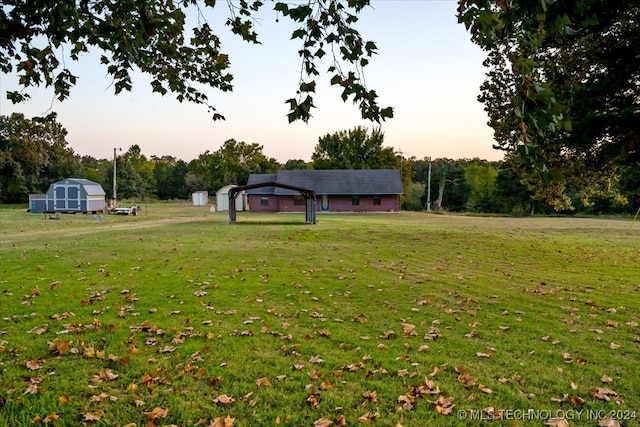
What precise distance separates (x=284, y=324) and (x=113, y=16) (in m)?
4.38

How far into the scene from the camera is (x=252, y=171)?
228 feet

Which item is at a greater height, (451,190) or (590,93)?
(590,93)

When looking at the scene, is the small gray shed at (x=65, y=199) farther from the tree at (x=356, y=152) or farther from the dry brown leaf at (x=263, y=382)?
the dry brown leaf at (x=263, y=382)

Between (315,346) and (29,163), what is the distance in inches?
2573

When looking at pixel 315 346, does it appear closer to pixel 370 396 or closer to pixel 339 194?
pixel 370 396

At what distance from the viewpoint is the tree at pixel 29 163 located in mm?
54344

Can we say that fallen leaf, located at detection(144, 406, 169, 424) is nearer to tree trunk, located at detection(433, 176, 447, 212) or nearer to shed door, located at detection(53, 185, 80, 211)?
shed door, located at detection(53, 185, 80, 211)

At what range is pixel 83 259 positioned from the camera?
39.5ft

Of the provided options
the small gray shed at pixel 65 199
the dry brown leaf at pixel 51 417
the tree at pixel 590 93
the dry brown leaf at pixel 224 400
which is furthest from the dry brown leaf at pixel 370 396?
the small gray shed at pixel 65 199

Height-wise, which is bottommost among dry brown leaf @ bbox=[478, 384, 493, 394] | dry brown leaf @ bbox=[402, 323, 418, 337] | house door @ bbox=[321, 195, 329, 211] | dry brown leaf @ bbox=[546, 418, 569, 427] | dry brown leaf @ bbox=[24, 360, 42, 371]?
dry brown leaf @ bbox=[546, 418, 569, 427]

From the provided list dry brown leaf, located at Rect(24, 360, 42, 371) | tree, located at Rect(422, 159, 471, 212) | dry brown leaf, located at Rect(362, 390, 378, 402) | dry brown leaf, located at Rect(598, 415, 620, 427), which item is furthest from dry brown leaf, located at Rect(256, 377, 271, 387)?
tree, located at Rect(422, 159, 471, 212)

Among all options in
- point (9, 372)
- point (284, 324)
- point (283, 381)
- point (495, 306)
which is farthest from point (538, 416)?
point (9, 372)

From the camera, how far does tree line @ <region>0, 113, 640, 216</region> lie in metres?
52.5

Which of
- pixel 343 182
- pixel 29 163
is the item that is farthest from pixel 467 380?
pixel 29 163
